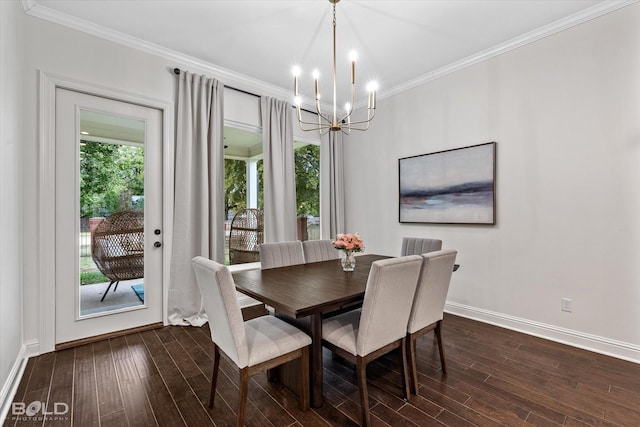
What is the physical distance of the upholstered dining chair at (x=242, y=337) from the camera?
158 cm

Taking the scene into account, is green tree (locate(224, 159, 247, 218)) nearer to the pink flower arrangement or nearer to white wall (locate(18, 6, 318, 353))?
white wall (locate(18, 6, 318, 353))

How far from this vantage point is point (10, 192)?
6.88 feet

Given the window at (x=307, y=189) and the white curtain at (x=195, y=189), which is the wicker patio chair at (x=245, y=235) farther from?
the window at (x=307, y=189)

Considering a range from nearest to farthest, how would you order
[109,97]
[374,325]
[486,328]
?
[374,325], [109,97], [486,328]

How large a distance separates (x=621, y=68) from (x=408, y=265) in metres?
2.62

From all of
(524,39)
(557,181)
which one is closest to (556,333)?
(557,181)

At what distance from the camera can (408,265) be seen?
1775 millimetres

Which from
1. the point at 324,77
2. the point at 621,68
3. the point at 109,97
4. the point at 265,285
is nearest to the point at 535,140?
the point at 621,68

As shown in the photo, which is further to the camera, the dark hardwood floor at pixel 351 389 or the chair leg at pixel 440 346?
the chair leg at pixel 440 346

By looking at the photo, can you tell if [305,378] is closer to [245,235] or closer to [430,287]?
[430,287]

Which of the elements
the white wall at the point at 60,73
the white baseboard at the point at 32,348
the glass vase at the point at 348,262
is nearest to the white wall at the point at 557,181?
the glass vase at the point at 348,262

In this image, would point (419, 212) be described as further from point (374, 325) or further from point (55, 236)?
point (55, 236)

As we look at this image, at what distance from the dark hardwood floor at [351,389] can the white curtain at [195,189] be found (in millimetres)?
563

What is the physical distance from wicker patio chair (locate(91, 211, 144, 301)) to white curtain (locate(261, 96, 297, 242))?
1.45 meters
